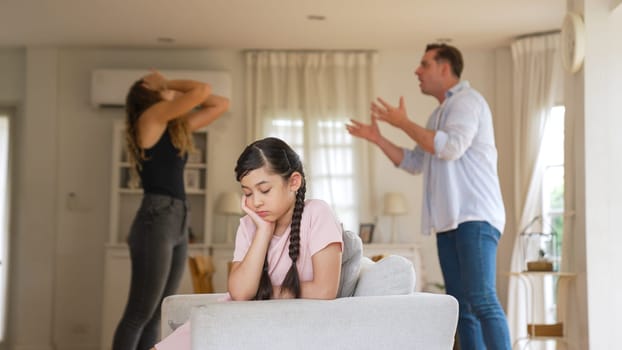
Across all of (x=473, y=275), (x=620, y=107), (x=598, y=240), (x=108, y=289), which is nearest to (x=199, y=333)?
(x=473, y=275)

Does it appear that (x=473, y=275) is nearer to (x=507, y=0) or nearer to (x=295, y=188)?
(x=295, y=188)

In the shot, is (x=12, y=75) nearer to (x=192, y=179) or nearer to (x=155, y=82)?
(x=192, y=179)

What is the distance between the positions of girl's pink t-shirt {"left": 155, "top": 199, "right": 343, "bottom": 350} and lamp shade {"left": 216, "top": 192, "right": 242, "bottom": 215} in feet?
15.4

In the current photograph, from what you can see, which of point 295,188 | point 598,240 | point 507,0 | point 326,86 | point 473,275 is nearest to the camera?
point 295,188

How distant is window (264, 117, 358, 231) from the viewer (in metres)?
7.57

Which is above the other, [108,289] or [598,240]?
[598,240]

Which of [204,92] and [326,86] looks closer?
[204,92]

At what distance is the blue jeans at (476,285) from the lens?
372cm

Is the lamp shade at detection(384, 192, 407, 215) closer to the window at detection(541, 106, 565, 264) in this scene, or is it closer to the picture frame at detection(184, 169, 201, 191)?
the window at detection(541, 106, 565, 264)

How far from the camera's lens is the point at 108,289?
7.23 meters

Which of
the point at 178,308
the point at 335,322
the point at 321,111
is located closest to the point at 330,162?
the point at 321,111

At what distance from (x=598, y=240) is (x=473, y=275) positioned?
3.74 feet

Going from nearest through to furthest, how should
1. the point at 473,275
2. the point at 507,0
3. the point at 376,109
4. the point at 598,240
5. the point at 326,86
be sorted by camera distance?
the point at 473,275
the point at 376,109
the point at 598,240
the point at 507,0
the point at 326,86

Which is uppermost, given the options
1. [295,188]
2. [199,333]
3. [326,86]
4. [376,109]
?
[326,86]
